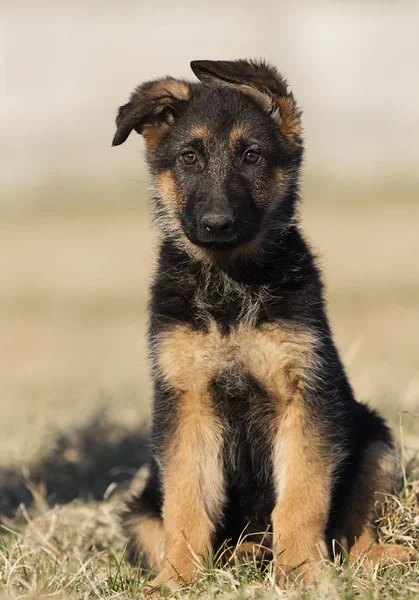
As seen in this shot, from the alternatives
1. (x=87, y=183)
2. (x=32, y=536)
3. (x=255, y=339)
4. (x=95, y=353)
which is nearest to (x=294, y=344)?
(x=255, y=339)

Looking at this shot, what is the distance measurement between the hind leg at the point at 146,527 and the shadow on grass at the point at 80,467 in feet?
4.80

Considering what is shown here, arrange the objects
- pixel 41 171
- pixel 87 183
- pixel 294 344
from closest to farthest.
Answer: pixel 294 344, pixel 87 183, pixel 41 171

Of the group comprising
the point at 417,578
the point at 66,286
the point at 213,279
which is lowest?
the point at 66,286

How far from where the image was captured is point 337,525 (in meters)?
6.09

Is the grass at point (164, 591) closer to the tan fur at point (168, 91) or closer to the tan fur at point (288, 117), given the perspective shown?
the tan fur at point (288, 117)

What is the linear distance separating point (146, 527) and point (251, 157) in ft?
7.86

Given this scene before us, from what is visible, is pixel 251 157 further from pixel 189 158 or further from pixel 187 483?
pixel 187 483

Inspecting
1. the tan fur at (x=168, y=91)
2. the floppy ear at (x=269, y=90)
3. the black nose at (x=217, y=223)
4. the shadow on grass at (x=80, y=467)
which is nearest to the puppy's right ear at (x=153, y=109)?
the tan fur at (x=168, y=91)

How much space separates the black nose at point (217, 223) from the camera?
18.1 feet

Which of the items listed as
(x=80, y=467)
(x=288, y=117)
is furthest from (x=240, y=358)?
(x=80, y=467)

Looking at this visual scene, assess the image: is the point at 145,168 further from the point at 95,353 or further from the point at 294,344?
the point at 95,353

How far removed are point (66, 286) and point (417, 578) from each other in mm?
15197

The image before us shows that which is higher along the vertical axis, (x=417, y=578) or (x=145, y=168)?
(x=145, y=168)

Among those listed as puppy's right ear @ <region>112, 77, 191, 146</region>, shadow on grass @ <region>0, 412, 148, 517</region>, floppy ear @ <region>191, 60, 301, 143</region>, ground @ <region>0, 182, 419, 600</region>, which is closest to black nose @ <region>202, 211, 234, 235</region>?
puppy's right ear @ <region>112, 77, 191, 146</region>
